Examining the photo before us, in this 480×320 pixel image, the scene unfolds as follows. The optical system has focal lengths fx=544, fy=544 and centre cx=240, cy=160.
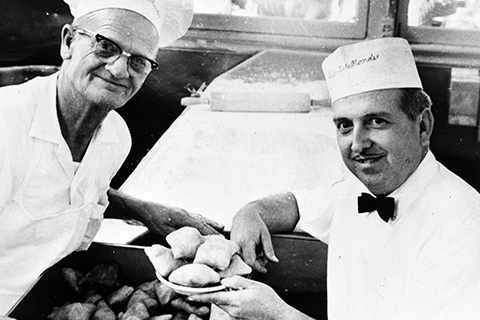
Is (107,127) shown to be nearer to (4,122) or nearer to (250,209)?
(4,122)

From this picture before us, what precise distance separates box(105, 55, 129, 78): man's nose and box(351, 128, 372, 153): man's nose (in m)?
0.65

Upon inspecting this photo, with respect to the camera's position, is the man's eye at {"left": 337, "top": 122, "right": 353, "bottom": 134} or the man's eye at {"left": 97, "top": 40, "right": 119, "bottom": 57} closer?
the man's eye at {"left": 337, "top": 122, "right": 353, "bottom": 134}

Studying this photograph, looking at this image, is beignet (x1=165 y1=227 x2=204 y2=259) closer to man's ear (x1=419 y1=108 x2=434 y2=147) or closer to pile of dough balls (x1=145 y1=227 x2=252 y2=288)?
pile of dough balls (x1=145 y1=227 x2=252 y2=288)

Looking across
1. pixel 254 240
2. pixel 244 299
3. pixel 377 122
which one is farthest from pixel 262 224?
pixel 377 122

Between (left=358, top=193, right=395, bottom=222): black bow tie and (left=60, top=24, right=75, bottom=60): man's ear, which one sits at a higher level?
(left=60, top=24, right=75, bottom=60): man's ear

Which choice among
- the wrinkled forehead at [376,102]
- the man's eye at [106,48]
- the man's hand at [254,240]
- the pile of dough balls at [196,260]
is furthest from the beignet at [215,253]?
the man's eye at [106,48]

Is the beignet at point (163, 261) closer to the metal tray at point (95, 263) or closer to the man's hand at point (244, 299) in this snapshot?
the man's hand at point (244, 299)

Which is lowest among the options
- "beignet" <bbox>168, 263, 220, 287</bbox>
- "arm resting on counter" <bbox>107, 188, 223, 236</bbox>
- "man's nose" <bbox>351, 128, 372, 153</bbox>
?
"arm resting on counter" <bbox>107, 188, 223, 236</bbox>

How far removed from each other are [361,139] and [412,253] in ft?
0.96

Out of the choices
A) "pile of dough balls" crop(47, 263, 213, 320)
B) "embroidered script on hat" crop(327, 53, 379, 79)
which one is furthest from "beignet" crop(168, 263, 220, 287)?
"embroidered script on hat" crop(327, 53, 379, 79)

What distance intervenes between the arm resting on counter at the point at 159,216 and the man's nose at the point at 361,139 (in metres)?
0.70

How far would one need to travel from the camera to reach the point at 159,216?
6.10ft

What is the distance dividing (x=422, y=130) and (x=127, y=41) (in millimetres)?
795

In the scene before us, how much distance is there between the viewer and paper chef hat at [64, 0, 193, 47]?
4.87 feet
